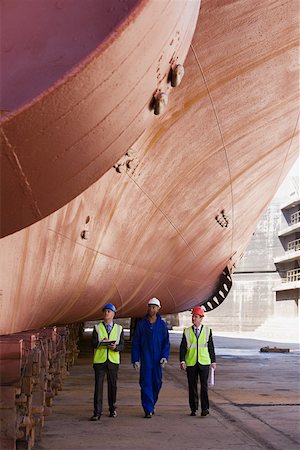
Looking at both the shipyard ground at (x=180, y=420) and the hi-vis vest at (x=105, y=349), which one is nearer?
the shipyard ground at (x=180, y=420)

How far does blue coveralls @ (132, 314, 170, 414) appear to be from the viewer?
6.48m

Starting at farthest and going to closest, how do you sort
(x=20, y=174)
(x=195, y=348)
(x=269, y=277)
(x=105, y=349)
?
1. (x=269, y=277)
2. (x=195, y=348)
3. (x=105, y=349)
4. (x=20, y=174)

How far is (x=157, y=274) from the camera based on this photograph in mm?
8562

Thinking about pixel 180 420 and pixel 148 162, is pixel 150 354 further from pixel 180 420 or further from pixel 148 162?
pixel 148 162

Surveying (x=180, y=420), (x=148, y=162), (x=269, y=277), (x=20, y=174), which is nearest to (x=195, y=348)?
(x=180, y=420)

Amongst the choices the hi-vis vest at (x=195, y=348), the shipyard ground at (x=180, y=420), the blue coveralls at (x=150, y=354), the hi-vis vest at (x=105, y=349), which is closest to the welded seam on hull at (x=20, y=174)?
the shipyard ground at (x=180, y=420)

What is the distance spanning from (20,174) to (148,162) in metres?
3.63

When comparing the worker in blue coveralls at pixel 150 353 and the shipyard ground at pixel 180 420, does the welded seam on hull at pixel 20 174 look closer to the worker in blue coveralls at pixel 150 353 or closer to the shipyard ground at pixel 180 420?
the shipyard ground at pixel 180 420

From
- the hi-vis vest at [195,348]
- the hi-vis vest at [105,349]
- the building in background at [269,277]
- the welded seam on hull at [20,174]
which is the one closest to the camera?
the welded seam on hull at [20,174]

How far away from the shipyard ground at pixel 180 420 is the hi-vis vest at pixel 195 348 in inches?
23.5

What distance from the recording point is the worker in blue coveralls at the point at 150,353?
6.48m

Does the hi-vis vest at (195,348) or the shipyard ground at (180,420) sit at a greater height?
the hi-vis vest at (195,348)

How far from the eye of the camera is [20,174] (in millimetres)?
1964

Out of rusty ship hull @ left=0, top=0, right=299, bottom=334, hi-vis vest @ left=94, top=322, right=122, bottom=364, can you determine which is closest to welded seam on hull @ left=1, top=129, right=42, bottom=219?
rusty ship hull @ left=0, top=0, right=299, bottom=334
